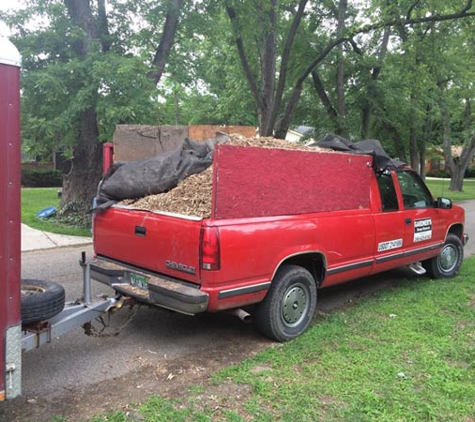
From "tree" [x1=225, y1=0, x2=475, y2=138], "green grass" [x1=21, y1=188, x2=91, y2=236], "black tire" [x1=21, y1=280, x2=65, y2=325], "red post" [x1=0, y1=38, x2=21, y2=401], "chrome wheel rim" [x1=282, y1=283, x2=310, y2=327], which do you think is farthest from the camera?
"tree" [x1=225, y1=0, x2=475, y2=138]

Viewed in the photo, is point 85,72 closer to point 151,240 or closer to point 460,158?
point 151,240

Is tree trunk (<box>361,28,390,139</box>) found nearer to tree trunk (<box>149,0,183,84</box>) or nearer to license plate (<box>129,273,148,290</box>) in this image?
tree trunk (<box>149,0,183,84</box>)

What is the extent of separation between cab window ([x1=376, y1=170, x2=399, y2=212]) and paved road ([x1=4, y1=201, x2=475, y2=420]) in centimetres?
134

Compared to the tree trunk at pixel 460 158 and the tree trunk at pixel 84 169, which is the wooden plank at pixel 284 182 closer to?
the tree trunk at pixel 84 169

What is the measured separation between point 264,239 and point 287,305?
805mm

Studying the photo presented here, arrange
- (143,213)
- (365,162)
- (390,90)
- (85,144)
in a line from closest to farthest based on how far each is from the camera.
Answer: (143,213), (365,162), (85,144), (390,90)

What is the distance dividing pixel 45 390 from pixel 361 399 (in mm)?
2401

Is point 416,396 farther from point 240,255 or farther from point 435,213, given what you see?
point 435,213

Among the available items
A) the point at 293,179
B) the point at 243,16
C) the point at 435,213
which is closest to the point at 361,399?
the point at 293,179

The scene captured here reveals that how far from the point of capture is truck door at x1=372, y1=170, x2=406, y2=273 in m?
5.68

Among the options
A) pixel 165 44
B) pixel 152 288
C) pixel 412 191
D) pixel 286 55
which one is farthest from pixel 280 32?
pixel 152 288

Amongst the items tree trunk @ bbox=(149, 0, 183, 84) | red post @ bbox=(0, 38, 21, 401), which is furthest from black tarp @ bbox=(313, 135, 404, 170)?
tree trunk @ bbox=(149, 0, 183, 84)

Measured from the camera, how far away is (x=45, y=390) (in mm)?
3689

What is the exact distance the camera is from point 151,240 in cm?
444
